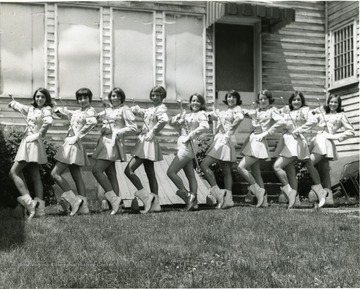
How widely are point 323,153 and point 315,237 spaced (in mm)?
3768

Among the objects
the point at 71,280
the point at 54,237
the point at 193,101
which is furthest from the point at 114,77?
the point at 71,280

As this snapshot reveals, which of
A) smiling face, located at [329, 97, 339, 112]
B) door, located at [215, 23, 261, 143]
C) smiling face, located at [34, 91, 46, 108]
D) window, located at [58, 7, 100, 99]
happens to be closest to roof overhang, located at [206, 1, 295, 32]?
door, located at [215, 23, 261, 143]

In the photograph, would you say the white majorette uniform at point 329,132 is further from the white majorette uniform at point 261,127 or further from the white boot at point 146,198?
the white boot at point 146,198

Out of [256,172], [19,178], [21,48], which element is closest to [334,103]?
[256,172]

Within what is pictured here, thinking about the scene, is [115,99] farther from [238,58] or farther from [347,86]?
[347,86]

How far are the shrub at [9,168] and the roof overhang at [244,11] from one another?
517cm

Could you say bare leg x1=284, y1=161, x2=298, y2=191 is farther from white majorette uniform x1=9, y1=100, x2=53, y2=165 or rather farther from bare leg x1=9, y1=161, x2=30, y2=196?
bare leg x1=9, y1=161, x2=30, y2=196

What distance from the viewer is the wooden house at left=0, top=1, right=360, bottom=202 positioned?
13070mm

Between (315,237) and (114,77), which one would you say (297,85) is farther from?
(315,237)

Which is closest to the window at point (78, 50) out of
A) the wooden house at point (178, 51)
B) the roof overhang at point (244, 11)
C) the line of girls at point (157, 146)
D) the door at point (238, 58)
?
the wooden house at point (178, 51)

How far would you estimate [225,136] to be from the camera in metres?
9.58

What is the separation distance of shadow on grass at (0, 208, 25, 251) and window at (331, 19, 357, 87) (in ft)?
32.1

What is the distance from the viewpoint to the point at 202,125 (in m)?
9.16

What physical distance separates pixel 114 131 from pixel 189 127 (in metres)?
1.27
